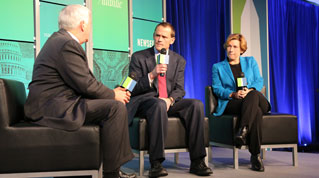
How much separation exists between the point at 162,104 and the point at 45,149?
96 cm

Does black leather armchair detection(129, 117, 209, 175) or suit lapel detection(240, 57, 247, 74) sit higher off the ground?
suit lapel detection(240, 57, 247, 74)

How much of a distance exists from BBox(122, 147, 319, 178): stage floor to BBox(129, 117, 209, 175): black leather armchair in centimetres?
20

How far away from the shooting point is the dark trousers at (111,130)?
1.89 metres

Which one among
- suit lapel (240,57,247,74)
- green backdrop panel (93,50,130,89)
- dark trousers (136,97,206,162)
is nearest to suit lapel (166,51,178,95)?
dark trousers (136,97,206,162)

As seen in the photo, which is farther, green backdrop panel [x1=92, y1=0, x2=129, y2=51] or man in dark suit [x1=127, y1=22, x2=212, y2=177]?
green backdrop panel [x1=92, y1=0, x2=129, y2=51]

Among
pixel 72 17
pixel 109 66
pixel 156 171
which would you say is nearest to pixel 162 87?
pixel 156 171

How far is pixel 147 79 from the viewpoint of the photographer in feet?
8.89

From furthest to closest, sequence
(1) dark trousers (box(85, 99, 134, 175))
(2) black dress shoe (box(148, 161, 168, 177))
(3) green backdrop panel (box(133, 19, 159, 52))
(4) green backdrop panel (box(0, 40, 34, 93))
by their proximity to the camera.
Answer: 1. (3) green backdrop panel (box(133, 19, 159, 52))
2. (4) green backdrop panel (box(0, 40, 34, 93))
3. (2) black dress shoe (box(148, 161, 168, 177))
4. (1) dark trousers (box(85, 99, 134, 175))

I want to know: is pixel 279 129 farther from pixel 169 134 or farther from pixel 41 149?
pixel 41 149

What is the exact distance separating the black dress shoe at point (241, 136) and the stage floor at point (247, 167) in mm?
237

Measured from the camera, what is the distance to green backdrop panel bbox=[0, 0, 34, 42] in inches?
132

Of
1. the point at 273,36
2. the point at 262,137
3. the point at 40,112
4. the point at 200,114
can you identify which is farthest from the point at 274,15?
the point at 40,112

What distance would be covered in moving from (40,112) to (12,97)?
19 cm

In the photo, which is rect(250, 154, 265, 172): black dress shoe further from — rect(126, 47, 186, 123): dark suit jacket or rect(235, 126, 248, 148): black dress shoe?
rect(126, 47, 186, 123): dark suit jacket
